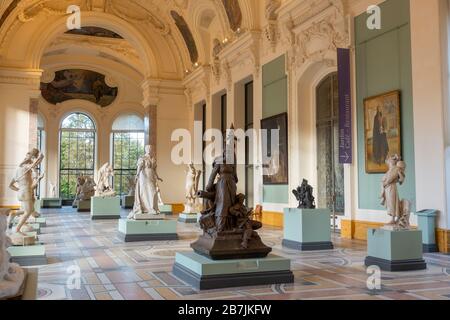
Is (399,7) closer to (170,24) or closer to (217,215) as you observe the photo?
(217,215)

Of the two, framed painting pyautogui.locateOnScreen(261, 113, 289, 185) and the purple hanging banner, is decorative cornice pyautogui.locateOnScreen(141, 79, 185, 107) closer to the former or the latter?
framed painting pyautogui.locateOnScreen(261, 113, 289, 185)

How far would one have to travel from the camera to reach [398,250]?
781 cm

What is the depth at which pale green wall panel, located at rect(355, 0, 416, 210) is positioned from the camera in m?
10.9

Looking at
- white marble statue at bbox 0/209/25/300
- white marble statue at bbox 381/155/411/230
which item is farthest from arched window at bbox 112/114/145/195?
white marble statue at bbox 0/209/25/300

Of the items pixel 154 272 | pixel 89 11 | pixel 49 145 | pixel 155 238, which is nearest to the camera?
pixel 154 272

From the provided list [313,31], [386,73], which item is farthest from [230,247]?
[313,31]

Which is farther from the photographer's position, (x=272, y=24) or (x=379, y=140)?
(x=272, y=24)

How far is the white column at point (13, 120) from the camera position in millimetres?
22656

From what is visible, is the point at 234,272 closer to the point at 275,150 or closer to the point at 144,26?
the point at 275,150

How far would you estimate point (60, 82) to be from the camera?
33.5 m

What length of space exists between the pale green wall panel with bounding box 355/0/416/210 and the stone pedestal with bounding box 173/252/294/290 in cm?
523

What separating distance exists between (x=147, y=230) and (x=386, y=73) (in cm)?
697

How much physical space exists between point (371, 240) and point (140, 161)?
6833 mm
